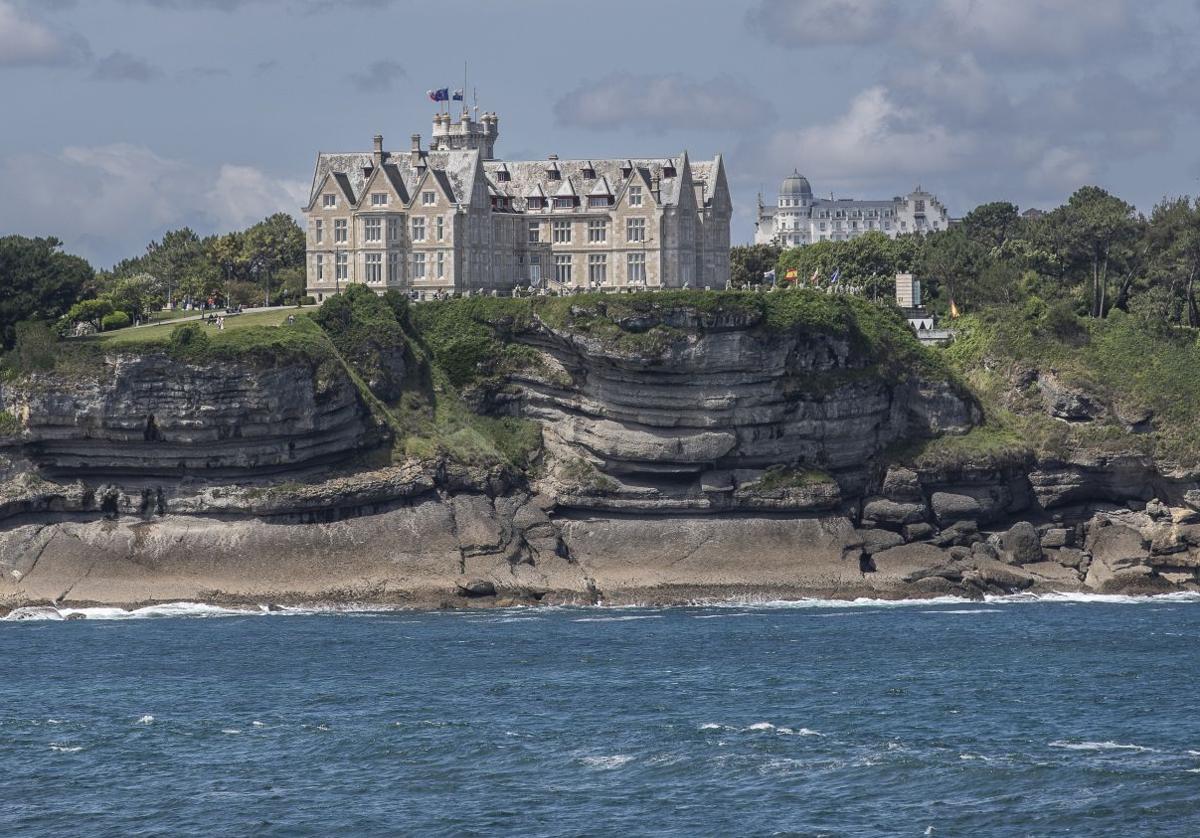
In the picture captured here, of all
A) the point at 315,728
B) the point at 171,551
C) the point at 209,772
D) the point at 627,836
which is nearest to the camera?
the point at 627,836

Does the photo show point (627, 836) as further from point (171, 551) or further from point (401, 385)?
point (401, 385)

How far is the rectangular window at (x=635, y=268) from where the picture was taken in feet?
423

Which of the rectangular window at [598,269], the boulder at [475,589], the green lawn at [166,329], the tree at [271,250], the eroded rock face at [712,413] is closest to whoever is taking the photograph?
the boulder at [475,589]

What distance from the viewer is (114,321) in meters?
120

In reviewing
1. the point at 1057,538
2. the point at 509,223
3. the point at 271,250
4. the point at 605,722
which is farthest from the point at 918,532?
the point at 271,250

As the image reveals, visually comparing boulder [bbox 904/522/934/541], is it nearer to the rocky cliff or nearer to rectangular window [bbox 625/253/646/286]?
the rocky cliff

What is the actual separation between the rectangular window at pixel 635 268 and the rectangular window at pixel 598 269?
149cm

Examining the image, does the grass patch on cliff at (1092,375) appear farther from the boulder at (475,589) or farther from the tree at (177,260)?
the tree at (177,260)

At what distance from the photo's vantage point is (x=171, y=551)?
333 ft

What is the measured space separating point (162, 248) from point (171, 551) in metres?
68.2

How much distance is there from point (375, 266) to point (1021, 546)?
4307 centimetres

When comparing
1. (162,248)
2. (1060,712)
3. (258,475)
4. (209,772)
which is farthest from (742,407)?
(162,248)

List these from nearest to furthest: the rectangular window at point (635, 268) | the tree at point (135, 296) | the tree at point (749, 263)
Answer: the tree at point (135, 296) < the rectangular window at point (635, 268) < the tree at point (749, 263)

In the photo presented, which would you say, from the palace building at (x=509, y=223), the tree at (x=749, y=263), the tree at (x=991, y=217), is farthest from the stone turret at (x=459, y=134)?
the tree at (x=991, y=217)
